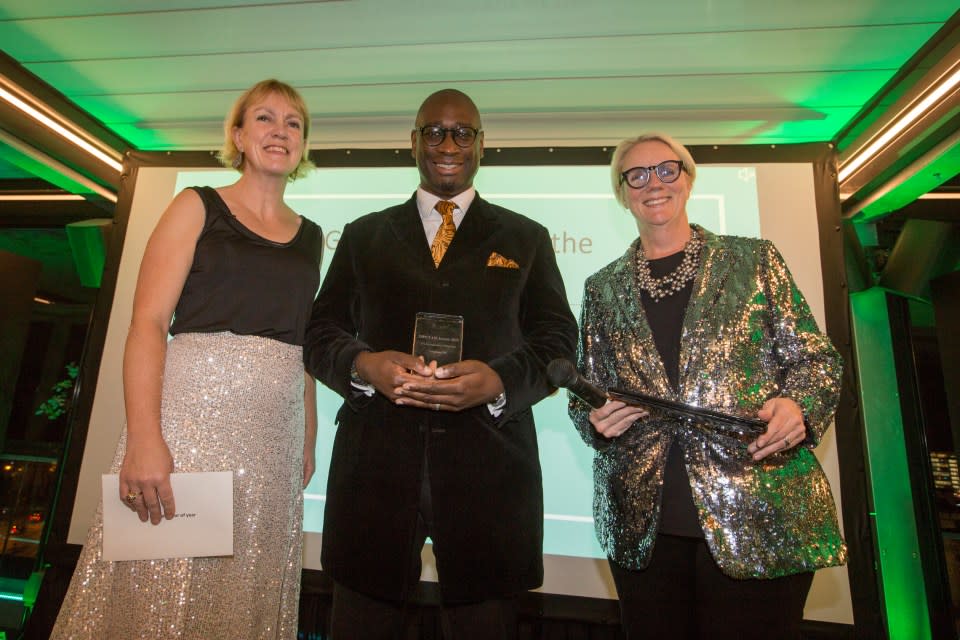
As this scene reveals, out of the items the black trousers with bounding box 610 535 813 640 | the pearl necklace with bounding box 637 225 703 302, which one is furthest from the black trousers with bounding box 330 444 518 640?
the pearl necklace with bounding box 637 225 703 302

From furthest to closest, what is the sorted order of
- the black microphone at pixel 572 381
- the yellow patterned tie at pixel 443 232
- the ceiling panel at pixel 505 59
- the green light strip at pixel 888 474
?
the green light strip at pixel 888 474 < the ceiling panel at pixel 505 59 < the yellow patterned tie at pixel 443 232 < the black microphone at pixel 572 381

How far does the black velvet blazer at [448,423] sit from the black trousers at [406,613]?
0.03 m

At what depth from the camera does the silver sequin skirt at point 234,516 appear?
1.08 m

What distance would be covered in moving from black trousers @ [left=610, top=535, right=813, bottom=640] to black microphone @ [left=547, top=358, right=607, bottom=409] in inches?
16.0

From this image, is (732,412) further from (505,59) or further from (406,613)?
(505,59)

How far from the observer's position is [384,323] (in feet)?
4.34

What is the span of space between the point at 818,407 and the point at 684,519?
0.39 meters

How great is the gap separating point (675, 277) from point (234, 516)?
47.6 inches

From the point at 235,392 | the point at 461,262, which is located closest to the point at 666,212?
the point at 461,262

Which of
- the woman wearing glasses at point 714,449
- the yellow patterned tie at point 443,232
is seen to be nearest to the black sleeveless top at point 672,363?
the woman wearing glasses at point 714,449

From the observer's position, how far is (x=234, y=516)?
116 centimetres

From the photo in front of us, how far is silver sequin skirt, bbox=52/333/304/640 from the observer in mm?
1085

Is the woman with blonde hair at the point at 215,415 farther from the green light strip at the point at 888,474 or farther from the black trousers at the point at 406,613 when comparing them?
the green light strip at the point at 888,474

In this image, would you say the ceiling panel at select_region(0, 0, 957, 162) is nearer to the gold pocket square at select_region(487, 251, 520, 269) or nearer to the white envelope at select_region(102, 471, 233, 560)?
the gold pocket square at select_region(487, 251, 520, 269)
